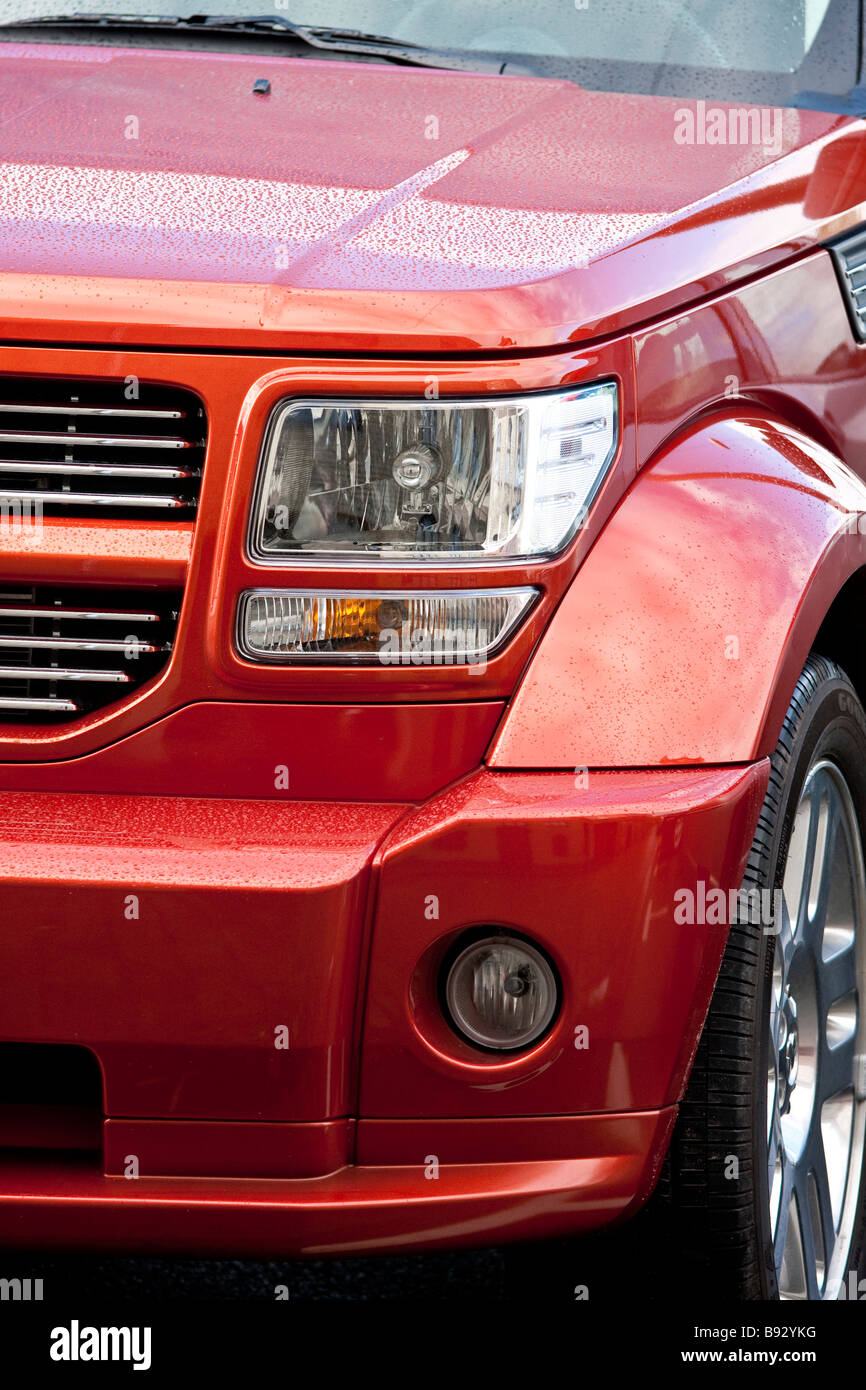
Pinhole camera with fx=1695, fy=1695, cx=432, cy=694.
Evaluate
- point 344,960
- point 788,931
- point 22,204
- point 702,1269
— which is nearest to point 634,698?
point 344,960

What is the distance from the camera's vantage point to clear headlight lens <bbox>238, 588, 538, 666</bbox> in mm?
1756

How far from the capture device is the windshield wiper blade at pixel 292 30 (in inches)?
110

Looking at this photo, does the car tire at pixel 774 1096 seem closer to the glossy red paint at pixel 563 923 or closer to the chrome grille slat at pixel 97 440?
the glossy red paint at pixel 563 923

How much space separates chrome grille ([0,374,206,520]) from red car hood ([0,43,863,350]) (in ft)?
0.19

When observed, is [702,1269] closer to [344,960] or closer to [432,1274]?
[344,960]

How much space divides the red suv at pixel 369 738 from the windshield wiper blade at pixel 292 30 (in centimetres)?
102

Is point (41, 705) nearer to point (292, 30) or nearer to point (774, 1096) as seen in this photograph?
point (774, 1096)

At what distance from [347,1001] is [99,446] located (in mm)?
622

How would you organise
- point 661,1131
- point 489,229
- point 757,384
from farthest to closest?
point 757,384 → point 489,229 → point 661,1131

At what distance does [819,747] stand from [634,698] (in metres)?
0.46

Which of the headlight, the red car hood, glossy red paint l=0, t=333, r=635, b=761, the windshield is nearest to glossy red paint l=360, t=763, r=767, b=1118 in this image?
glossy red paint l=0, t=333, r=635, b=761

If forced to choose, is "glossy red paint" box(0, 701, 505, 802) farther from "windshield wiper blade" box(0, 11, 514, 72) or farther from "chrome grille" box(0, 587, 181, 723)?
"windshield wiper blade" box(0, 11, 514, 72)

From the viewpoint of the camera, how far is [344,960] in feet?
5.51
